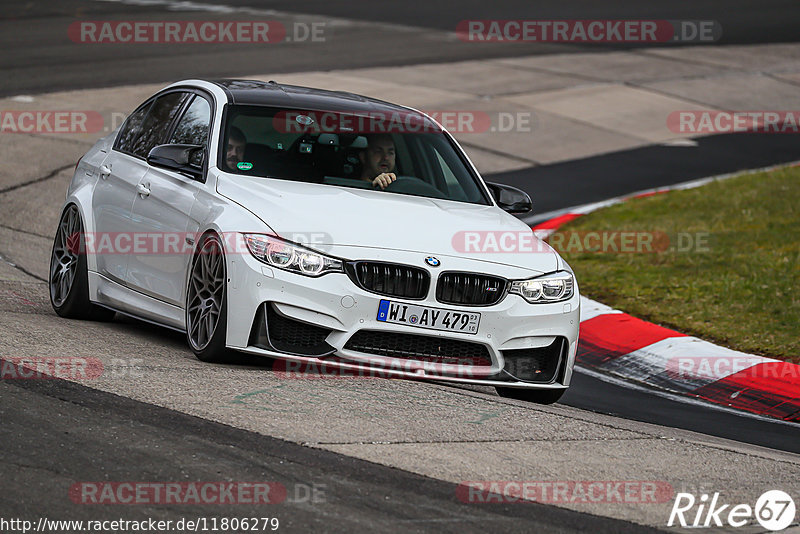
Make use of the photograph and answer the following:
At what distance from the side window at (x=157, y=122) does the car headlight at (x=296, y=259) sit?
199 cm

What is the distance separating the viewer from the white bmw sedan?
22.6 feet

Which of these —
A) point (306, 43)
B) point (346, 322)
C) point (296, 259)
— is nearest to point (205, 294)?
point (296, 259)

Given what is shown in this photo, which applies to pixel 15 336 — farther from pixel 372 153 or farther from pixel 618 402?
pixel 618 402

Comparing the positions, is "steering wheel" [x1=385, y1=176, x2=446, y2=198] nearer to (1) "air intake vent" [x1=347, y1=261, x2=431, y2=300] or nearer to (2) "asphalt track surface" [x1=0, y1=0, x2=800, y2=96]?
(1) "air intake vent" [x1=347, y1=261, x2=431, y2=300]

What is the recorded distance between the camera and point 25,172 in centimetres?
1462

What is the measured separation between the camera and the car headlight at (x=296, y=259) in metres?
6.86

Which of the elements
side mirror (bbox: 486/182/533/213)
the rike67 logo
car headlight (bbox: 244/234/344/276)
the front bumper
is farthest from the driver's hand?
the rike67 logo

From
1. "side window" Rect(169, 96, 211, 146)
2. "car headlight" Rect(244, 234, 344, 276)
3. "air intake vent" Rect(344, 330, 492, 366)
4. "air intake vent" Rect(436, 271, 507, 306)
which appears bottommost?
"air intake vent" Rect(344, 330, 492, 366)

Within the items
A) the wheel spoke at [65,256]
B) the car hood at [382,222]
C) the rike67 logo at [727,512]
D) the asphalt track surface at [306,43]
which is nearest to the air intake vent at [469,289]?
the car hood at [382,222]

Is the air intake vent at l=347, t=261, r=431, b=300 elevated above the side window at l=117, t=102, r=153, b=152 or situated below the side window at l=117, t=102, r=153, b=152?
below

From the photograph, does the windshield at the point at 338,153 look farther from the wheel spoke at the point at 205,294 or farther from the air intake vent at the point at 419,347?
the air intake vent at the point at 419,347

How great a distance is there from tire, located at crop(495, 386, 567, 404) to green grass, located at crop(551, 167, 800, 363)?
7.64 feet

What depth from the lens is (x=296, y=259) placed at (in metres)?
6.87

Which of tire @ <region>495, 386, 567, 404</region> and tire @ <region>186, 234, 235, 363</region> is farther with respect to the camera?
tire @ <region>495, 386, 567, 404</region>
